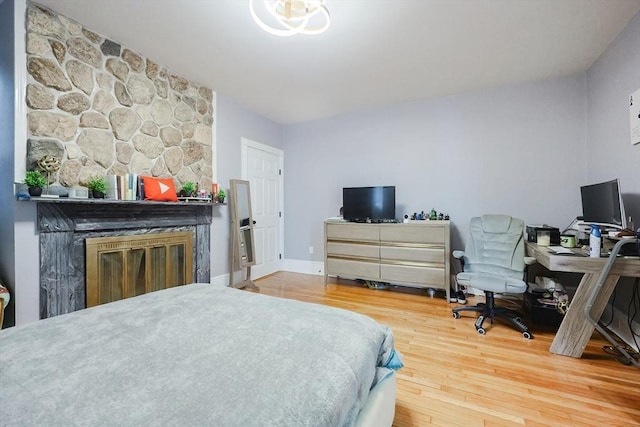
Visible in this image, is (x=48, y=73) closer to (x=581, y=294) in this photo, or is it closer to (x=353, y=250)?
(x=353, y=250)

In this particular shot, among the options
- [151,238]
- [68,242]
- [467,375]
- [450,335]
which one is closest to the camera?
[467,375]

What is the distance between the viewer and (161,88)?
301 cm

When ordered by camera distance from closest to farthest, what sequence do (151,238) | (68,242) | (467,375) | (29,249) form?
(467,375) < (29,249) < (68,242) < (151,238)

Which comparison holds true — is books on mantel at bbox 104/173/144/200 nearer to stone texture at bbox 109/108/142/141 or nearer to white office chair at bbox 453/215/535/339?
stone texture at bbox 109/108/142/141

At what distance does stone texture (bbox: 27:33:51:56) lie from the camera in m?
2.04

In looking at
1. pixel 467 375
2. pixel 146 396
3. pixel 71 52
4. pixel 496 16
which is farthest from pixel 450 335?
pixel 71 52

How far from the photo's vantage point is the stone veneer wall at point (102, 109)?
2.12 m

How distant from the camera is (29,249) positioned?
202 cm

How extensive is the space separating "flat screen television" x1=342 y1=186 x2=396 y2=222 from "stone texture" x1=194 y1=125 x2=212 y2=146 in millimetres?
1991

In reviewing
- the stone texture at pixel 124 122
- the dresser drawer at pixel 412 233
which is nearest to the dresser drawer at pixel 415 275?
the dresser drawer at pixel 412 233

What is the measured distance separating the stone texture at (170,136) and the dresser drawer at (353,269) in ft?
8.25

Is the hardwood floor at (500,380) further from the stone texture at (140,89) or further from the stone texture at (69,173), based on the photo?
the stone texture at (140,89)

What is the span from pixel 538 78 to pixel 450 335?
10.2ft

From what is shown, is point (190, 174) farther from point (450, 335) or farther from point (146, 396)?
point (450, 335)
